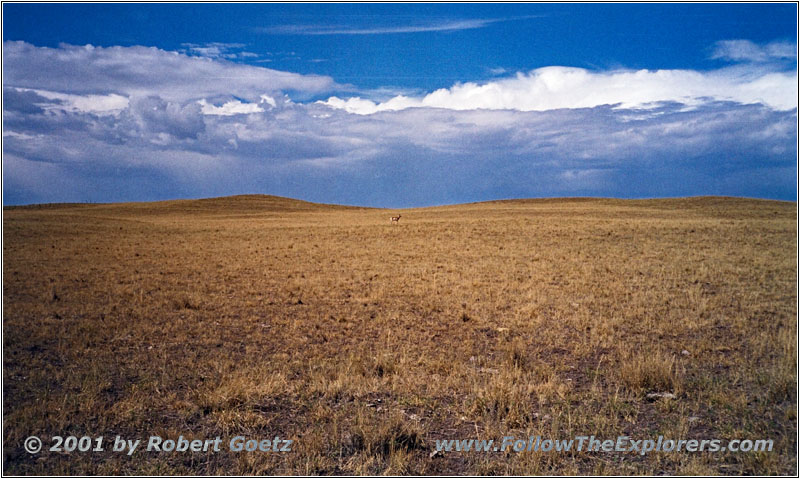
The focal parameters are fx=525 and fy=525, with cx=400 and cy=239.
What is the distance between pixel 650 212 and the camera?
5338 cm

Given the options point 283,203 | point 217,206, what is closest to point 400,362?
point 217,206

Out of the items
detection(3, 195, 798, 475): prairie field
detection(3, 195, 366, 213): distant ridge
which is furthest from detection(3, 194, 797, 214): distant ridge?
detection(3, 195, 798, 475): prairie field

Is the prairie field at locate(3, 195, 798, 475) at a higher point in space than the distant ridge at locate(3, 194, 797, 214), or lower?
lower

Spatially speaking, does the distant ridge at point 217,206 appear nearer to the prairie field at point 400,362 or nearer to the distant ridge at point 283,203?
the distant ridge at point 283,203

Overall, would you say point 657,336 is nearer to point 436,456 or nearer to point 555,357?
point 555,357

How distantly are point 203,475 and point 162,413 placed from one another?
5.84ft

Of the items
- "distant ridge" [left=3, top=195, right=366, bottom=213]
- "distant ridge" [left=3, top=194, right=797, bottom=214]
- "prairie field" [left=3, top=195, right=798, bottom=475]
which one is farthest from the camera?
"distant ridge" [left=3, top=195, right=366, bottom=213]

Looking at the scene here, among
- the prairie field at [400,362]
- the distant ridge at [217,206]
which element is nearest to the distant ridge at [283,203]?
the distant ridge at [217,206]

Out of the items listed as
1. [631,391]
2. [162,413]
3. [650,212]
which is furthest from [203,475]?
[650,212]

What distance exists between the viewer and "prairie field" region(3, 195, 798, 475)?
5641 mm

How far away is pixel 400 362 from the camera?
29.0 feet

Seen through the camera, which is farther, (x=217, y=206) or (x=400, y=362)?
(x=217, y=206)

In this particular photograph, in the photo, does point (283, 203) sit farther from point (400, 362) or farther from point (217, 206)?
point (400, 362)

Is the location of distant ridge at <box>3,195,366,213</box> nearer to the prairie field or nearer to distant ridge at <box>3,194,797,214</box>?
distant ridge at <box>3,194,797,214</box>
